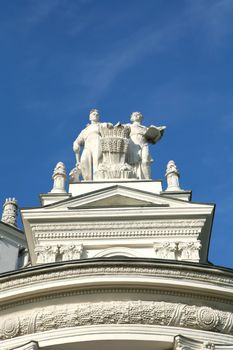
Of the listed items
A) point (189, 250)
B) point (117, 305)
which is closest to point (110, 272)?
point (117, 305)

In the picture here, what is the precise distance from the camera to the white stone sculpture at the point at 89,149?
31.5 m

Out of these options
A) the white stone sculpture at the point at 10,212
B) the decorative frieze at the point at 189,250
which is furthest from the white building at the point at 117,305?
the white stone sculpture at the point at 10,212

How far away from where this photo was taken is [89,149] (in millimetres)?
31875

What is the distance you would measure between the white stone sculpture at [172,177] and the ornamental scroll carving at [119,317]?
9954 millimetres

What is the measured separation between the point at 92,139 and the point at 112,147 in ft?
3.79

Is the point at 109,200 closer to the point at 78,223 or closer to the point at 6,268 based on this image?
the point at 78,223

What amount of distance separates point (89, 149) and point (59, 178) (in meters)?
1.83

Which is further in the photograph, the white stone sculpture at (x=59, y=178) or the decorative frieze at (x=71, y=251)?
the white stone sculpture at (x=59, y=178)

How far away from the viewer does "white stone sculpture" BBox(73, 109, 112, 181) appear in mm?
31500

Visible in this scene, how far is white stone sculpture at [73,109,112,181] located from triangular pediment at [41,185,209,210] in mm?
2796

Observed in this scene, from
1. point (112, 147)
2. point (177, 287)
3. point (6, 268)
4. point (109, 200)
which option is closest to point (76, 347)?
point (177, 287)

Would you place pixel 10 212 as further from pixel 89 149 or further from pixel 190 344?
pixel 190 344

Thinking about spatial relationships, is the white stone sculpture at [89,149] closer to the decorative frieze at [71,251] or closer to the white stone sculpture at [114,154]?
the white stone sculpture at [114,154]

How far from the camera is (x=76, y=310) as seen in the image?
20.7m
